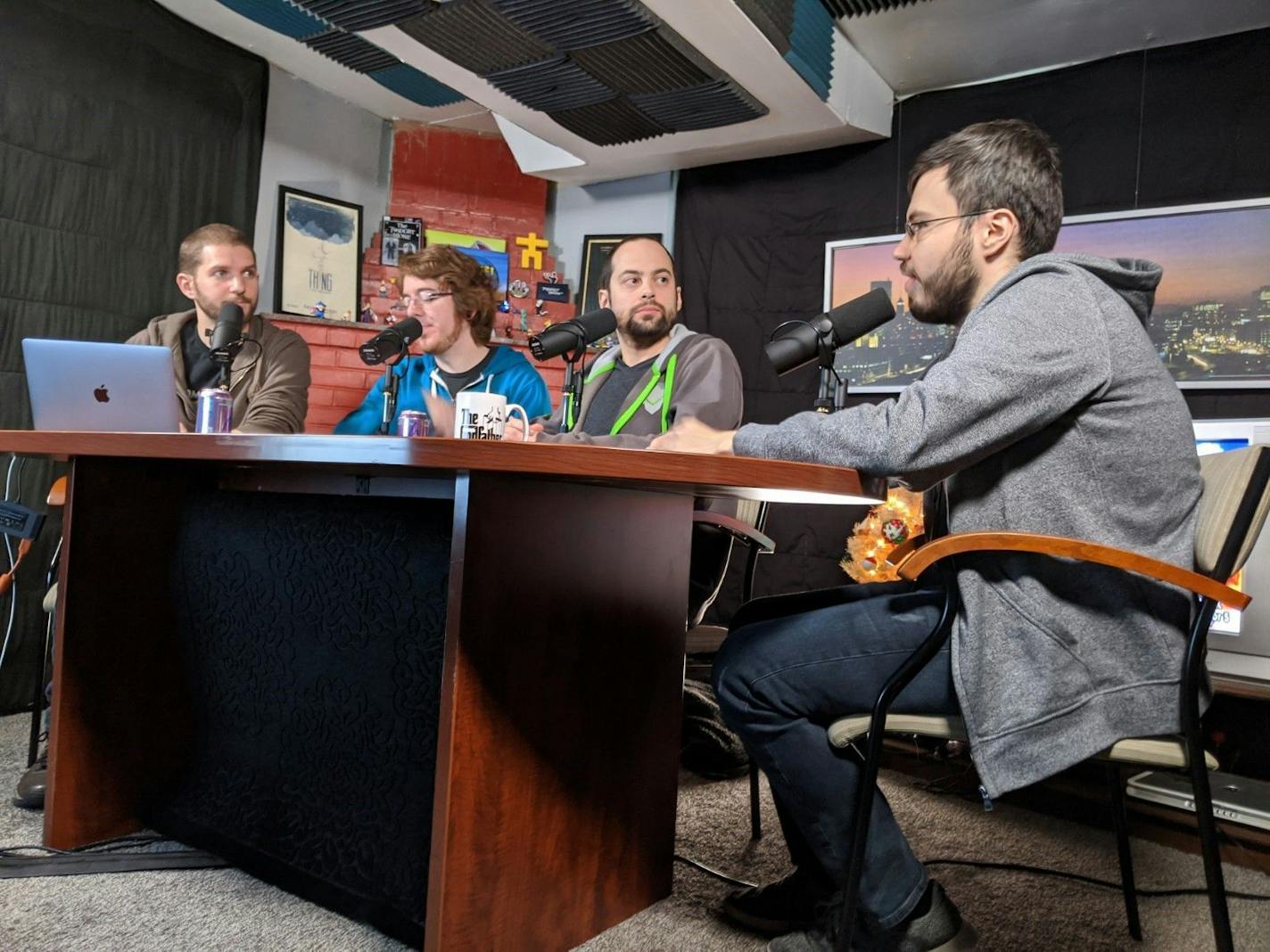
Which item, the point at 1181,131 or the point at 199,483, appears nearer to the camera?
the point at 199,483

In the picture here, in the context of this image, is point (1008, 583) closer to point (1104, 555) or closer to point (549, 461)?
point (1104, 555)

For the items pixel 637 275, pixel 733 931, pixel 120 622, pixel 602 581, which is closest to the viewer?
pixel 602 581

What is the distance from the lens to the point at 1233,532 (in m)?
1.13

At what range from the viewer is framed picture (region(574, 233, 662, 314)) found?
16.1 feet

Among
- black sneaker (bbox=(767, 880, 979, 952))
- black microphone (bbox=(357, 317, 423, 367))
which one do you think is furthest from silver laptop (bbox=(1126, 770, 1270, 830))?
black microphone (bbox=(357, 317, 423, 367))

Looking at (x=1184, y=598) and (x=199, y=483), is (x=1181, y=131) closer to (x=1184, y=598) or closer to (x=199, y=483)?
(x=1184, y=598)

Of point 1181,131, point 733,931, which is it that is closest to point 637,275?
point 733,931

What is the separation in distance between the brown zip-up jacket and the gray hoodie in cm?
173

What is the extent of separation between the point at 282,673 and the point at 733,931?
0.85 meters

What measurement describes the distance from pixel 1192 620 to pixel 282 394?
7.31 ft

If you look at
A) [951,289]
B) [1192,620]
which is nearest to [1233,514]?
[1192,620]

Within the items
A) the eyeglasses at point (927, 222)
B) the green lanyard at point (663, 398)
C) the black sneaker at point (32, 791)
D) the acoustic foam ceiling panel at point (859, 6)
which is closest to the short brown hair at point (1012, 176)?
the eyeglasses at point (927, 222)

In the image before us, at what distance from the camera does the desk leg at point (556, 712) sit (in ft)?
3.79

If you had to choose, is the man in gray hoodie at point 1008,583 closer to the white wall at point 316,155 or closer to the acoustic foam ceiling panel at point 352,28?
the acoustic foam ceiling panel at point 352,28
